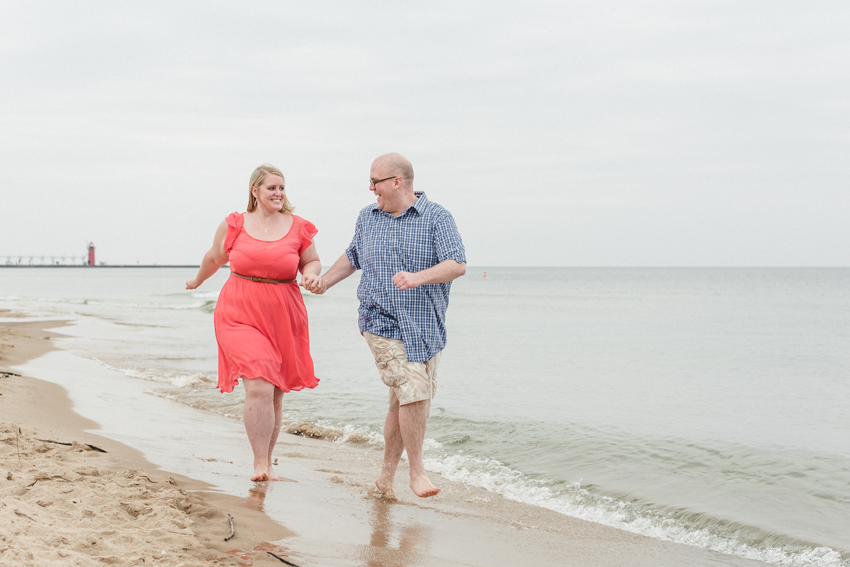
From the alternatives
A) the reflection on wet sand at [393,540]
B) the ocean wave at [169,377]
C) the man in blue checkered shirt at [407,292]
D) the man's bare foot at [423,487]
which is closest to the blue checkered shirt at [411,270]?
the man in blue checkered shirt at [407,292]

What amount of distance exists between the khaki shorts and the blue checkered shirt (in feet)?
0.15

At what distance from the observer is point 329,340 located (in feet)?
59.0

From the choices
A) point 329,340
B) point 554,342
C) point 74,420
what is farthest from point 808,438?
point 329,340

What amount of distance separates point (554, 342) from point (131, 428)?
44.2 ft

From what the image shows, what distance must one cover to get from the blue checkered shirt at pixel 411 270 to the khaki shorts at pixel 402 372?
0.15ft

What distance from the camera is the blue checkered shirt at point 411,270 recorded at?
3.89m

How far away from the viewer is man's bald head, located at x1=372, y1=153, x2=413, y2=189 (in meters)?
3.96

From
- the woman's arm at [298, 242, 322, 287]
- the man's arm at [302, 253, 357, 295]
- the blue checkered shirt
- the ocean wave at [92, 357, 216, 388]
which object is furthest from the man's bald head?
the ocean wave at [92, 357, 216, 388]

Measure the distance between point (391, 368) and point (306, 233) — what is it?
1156 mm

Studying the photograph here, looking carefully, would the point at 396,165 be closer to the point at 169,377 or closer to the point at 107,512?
the point at 107,512

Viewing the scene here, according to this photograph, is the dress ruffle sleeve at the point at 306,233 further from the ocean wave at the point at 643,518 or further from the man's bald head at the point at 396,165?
the ocean wave at the point at 643,518

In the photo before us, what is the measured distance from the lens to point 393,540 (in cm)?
342

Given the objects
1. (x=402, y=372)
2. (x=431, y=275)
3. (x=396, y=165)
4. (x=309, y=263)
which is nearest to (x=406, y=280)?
(x=431, y=275)

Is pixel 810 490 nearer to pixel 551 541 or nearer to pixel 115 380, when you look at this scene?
pixel 551 541
